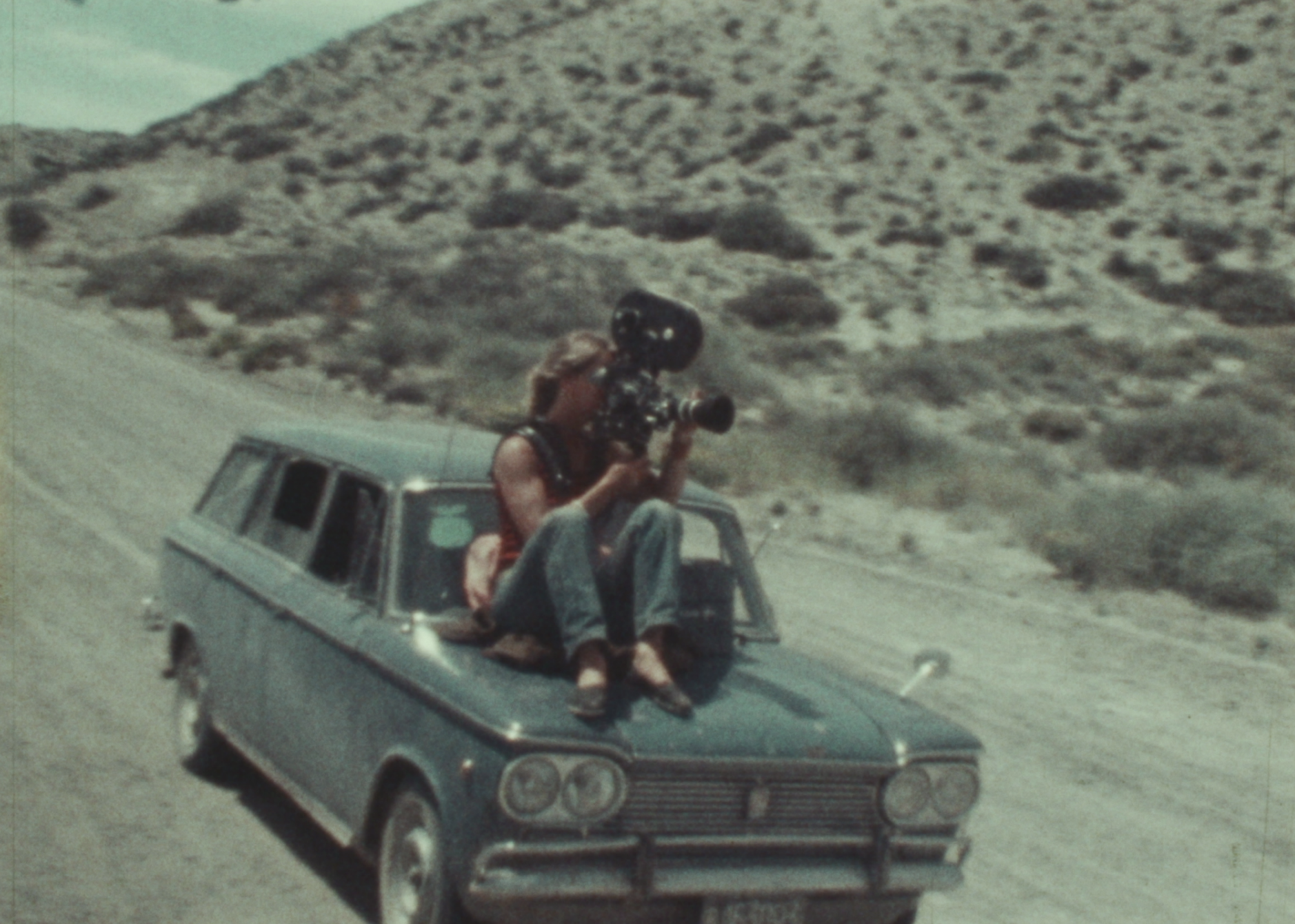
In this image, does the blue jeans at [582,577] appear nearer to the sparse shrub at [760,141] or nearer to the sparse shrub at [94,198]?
the sparse shrub at [760,141]

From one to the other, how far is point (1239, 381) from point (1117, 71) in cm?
2495

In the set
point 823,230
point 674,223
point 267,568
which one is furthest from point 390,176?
point 267,568

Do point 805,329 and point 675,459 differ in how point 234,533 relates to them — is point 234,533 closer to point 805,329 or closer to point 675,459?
point 675,459

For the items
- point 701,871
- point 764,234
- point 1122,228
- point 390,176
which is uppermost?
point 390,176

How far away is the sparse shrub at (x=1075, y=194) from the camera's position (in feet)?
140

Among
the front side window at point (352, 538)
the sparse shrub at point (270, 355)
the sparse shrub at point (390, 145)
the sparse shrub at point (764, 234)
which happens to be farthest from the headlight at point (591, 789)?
the sparse shrub at point (390, 145)

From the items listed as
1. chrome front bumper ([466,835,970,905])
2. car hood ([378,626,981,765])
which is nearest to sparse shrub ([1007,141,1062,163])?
car hood ([378,626,981,765])

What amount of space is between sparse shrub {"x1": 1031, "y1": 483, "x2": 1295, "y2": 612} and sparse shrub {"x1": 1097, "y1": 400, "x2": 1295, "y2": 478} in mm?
6227

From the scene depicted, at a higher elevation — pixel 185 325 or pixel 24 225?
pixel 24 225

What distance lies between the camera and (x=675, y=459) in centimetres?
488

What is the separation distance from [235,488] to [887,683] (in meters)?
4.15

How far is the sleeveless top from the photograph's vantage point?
→ 15.4 feet

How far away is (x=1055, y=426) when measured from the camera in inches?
942

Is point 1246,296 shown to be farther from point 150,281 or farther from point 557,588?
point 557,588
